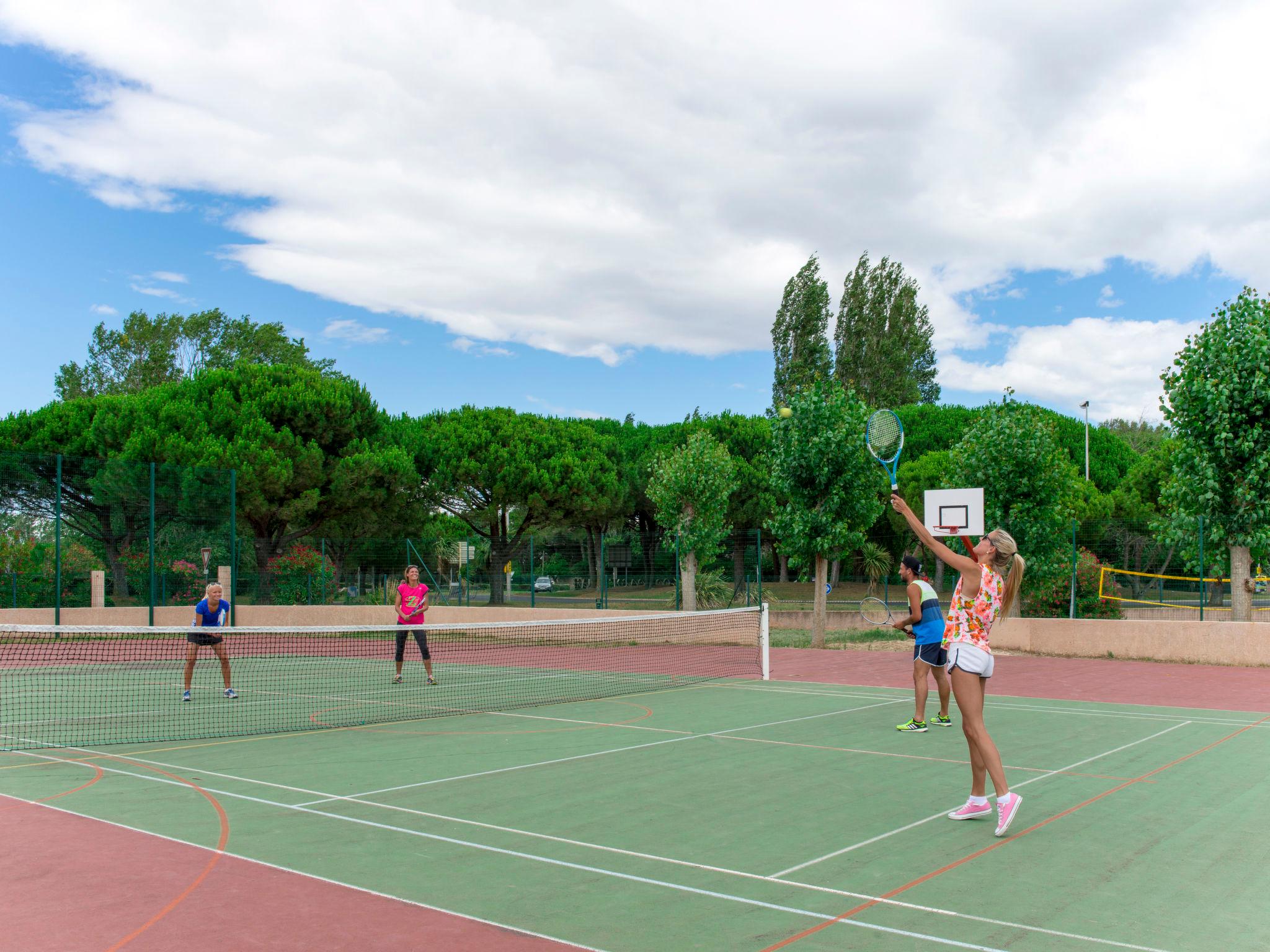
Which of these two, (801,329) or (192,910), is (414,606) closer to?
(192,910)

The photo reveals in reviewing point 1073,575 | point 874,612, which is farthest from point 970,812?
point 874,612

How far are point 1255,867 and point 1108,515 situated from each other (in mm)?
42278

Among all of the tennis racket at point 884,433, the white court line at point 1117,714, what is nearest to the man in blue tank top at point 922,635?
the white court line at point 1117,714

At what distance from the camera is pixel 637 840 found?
5.73 meters

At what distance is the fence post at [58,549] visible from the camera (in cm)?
2086

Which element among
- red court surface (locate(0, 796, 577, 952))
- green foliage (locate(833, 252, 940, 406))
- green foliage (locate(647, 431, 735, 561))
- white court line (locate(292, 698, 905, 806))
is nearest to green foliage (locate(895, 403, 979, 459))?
green foliage (locate(833, 252, 940, 406))

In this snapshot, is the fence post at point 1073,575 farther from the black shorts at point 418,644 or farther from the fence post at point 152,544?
the fence post at point 152,544

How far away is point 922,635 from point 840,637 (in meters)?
13.7

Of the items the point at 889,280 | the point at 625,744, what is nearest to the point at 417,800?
the point at 625,744

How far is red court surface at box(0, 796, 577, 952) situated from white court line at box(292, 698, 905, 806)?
1.49 m

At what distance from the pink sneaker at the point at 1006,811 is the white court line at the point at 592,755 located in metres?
3.62

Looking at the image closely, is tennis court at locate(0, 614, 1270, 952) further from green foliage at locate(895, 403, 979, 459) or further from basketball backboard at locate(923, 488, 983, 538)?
green foliage at locate(895, 403, 979, 459)

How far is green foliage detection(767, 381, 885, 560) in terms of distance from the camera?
21172 mm

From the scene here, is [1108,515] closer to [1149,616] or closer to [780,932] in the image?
[1149,616]
